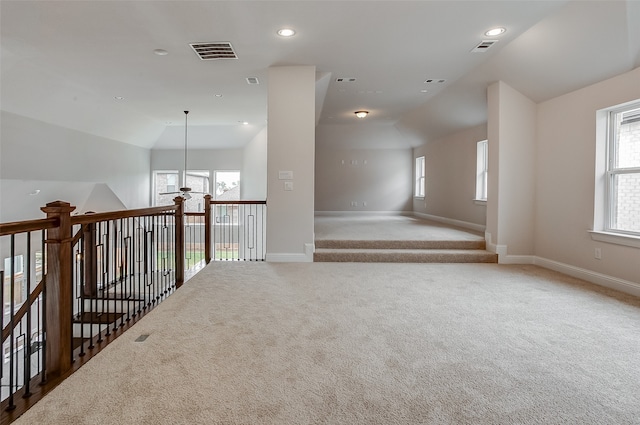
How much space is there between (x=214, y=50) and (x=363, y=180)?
278 inches

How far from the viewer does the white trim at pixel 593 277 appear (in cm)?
371

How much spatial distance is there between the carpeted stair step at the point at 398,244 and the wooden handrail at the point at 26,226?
386cm

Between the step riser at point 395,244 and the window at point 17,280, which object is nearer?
the step riser at point 395,244

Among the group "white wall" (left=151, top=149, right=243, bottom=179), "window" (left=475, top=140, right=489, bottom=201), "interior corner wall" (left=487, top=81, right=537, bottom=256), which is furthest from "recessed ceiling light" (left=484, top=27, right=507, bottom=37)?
"white wall" (left=151, top=149, right=243, bottom=179)

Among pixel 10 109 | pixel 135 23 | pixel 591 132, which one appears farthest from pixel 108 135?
pixel 591 132

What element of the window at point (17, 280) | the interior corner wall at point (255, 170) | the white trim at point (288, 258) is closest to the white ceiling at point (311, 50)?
the white trim at point (288, 258)

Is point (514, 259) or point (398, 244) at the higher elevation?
point (398, 244)

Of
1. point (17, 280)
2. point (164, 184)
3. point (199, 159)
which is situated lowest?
point (17, 280)

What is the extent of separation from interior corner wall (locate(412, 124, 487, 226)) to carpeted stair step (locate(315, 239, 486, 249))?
5.14 feet

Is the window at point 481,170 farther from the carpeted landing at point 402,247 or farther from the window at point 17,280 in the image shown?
the window at point 17,280

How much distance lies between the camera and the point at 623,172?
13.0 ft

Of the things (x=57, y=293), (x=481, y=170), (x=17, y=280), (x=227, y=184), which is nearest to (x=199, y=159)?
(x=227, y=184)

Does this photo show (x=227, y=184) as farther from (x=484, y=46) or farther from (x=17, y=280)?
(x=484, y=46)

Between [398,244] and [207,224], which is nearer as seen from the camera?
[207,224]
